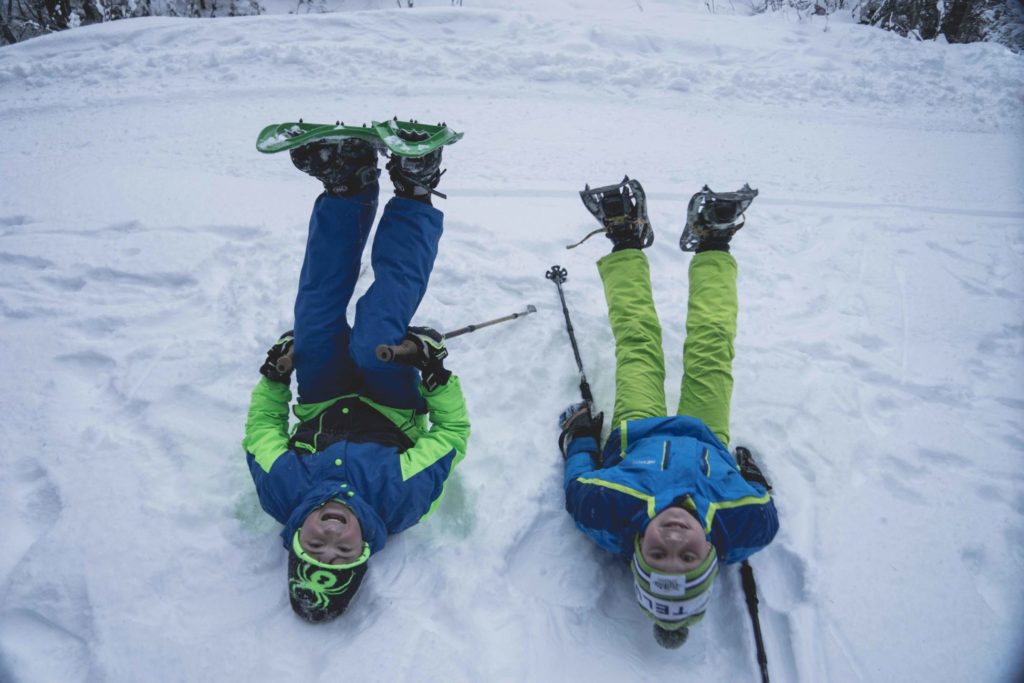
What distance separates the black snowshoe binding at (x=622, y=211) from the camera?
10.6 ft

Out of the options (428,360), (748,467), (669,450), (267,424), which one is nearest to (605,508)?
(669,450)

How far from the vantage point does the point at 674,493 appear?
230 cm

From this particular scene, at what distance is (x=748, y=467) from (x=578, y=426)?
0.92 m

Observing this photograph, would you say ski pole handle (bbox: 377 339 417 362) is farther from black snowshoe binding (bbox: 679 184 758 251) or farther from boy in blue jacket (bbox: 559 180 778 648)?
black snowshoe binding (bbox: 679 184 758 251)

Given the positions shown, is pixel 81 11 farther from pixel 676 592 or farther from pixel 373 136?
pixel 676 592

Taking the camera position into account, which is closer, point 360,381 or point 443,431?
point 443,431

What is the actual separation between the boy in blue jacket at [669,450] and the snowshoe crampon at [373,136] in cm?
118

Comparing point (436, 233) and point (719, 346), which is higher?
point (436, 233)

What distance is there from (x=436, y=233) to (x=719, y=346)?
1668 mm

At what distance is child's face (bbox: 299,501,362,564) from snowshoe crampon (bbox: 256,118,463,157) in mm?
1586

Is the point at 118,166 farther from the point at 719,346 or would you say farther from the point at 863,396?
the point at 863,396

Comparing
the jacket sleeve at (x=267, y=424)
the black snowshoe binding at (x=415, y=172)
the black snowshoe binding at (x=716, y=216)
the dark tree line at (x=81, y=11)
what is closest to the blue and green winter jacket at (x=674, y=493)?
the black snowshoe binding at (x=716, y=216)

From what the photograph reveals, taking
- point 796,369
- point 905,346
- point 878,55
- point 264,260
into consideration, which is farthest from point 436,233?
point 878,55

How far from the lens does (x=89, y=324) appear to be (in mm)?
3559
